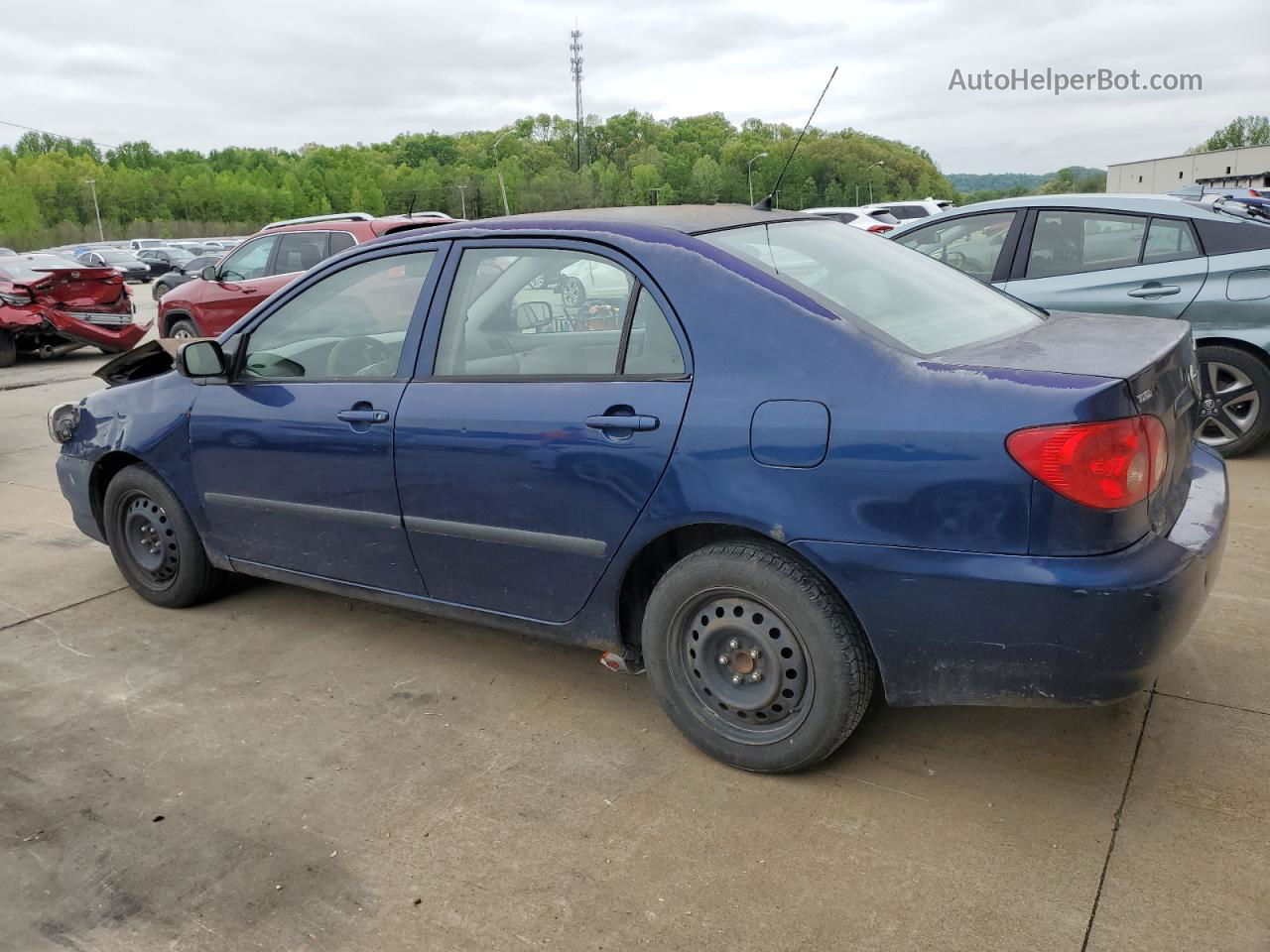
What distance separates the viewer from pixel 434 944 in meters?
2.34

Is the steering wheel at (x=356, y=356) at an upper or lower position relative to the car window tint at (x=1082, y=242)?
lower

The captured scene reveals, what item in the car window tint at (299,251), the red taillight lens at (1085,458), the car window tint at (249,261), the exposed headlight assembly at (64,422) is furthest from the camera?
the car window tint at (249,261)

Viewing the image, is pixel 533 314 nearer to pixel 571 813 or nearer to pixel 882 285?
pixel 882 285

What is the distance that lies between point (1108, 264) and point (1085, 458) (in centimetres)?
454

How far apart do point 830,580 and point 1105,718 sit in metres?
1.13

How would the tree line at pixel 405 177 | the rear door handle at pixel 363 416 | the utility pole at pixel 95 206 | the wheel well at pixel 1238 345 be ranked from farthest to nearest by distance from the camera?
1. the utility pole at pixel 95 206
2. the tree line at pixel 405 177
3. the wheel well at pixel 1238 345
4. the rear door handle at pixel 363 416

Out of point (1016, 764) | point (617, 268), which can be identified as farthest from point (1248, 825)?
point (617, 268)

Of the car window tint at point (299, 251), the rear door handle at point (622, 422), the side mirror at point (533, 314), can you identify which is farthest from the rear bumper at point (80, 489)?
the car window tint at point (299, 251)

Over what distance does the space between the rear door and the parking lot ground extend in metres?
2.70

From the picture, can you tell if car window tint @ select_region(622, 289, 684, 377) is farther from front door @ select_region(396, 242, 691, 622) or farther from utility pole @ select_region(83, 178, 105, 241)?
utility pole @ select_region(83, 178, 105, 241)

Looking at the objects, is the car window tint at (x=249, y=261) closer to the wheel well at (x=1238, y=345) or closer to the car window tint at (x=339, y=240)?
the car window tint at (x=339, y=240)

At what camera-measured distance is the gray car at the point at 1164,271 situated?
593 centimetres

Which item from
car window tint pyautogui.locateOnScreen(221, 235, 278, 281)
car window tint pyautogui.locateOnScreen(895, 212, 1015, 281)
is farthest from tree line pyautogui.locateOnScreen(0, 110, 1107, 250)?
car window tint pyautogui.locateOnScreen(895, 212, 1015, 281)

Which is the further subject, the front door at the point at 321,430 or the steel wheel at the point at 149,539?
the steel wheel at the point at 149,539
